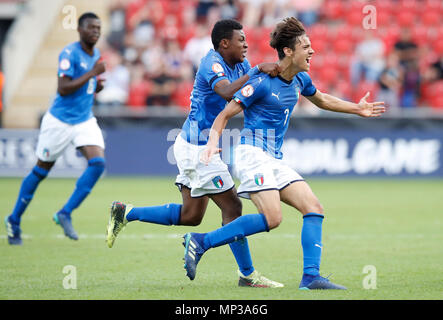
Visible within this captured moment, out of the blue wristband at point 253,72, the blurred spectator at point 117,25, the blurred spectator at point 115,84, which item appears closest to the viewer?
the blue wristband at point 253,72

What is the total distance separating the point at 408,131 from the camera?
16672 mm

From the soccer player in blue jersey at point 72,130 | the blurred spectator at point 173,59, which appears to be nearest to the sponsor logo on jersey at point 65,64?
the soccer player in blue jersey at point 72,130

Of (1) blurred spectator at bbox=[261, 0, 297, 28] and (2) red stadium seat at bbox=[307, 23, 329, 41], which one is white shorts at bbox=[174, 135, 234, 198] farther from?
(1) blurred spectator at bbox=[261, 0, 297, 28]

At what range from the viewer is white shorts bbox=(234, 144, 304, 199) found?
6.08m

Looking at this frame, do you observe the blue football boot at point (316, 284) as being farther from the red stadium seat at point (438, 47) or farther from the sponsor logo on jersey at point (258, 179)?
the red stadium seat at point (438, 47)

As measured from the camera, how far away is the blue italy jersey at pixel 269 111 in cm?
620

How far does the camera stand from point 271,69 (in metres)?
6.14

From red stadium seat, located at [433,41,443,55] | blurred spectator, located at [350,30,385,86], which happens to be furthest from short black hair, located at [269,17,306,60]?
red stadium seat, located at [433,41,443,55]

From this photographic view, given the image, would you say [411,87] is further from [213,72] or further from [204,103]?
[213,72]

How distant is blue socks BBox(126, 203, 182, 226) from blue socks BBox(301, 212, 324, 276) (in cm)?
129

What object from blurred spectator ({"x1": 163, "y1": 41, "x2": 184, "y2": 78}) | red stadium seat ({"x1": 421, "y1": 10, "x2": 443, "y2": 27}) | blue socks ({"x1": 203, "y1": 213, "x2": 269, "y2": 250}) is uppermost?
red stadium seat ({"x1": 421, "y1": 10, "x2": 443, "y2": 27})

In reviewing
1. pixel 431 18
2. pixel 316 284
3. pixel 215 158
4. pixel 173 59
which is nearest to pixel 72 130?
pixel 215 158

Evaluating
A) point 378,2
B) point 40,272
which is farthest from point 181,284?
point 378,2

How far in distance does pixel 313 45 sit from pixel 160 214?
13138mm
